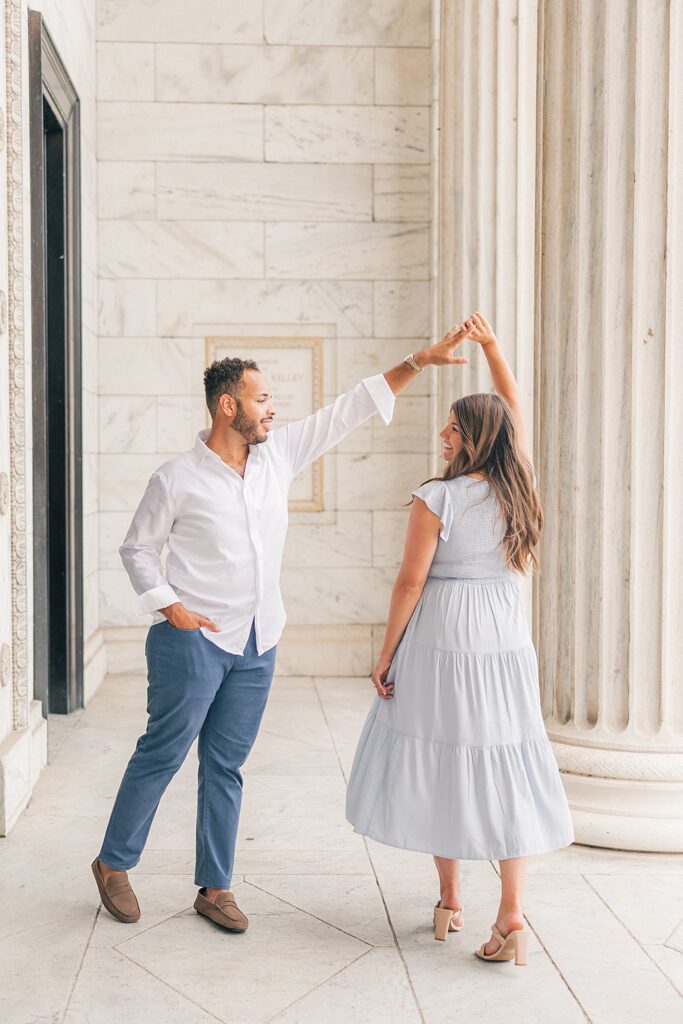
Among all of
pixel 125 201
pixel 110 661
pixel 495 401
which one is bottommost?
pixel 110 661

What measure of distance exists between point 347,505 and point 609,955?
6003mm

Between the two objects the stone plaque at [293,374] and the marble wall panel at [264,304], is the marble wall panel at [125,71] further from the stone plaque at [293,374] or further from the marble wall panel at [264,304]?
the stone plaque at [293,374]

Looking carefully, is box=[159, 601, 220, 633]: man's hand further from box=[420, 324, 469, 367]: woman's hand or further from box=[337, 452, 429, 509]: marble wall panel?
box=[337, 452, 429, 509]: marble wall panel

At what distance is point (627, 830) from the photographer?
4.79 m

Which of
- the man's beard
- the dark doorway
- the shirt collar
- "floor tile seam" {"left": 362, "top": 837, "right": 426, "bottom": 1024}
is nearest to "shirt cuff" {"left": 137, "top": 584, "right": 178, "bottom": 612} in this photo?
the shirt collar

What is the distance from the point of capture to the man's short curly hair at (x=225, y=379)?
12.8ft

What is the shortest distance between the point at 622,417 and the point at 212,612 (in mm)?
2075

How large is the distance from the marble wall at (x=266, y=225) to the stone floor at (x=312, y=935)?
3.92m

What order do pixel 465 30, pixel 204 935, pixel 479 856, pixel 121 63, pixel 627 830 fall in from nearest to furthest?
pixel 479 856, pixel 204 935, pixel 627 830, pixel 465 30, pixel 121 63

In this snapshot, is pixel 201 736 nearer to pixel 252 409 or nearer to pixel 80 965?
pixel 80 965

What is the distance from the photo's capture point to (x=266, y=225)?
937 centimetres

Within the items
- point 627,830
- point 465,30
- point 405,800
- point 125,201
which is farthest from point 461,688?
point 125,201

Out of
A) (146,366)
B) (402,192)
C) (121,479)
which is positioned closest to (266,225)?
(402,192)

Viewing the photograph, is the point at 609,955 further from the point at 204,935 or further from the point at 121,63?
the point at 121,63
